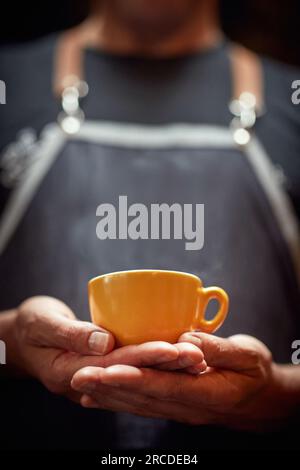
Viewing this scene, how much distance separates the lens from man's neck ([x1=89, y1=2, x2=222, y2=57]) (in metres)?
0.80

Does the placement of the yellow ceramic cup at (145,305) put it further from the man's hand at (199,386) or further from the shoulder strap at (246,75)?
the shoulder strap at (246,75)

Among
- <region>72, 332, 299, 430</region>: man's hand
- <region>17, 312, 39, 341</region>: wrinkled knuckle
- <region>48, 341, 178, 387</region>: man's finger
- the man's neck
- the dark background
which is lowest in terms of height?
<region>72, 332, 299, 430</region>: man's hand

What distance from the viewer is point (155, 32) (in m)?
0.80

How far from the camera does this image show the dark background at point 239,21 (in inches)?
32.4

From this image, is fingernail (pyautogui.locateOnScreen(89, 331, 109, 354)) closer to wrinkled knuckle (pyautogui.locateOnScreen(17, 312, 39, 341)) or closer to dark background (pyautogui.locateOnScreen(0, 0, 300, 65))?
wrinkled knuckle (pyautogui.locateOnScreen(17, 312, 39, 341))

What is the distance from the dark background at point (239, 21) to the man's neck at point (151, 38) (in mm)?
72

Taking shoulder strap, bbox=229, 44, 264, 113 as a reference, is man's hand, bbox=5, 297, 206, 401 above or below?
below

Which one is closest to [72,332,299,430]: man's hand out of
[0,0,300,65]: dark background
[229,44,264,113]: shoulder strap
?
[229,44,264,113]: shoulder strap

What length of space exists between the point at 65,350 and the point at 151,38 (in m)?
0.49

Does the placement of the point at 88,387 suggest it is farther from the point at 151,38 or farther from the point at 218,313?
the point at 151,38

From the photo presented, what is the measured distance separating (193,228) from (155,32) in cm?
39

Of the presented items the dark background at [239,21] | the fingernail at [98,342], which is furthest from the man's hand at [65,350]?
the dark background at [239,21]

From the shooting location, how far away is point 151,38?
31.8 inches

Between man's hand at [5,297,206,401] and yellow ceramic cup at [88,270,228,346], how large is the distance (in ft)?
0.04
